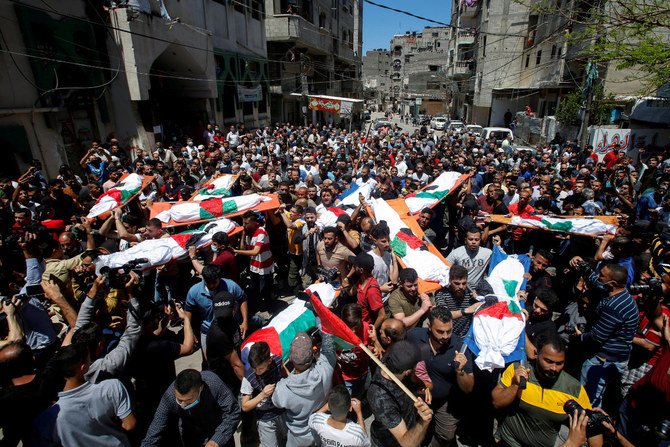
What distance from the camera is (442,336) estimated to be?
2916 mm

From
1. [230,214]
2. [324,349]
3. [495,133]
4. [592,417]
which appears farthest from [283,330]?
[495,133]

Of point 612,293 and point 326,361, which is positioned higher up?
point 612,293

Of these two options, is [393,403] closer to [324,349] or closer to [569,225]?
[324,349]

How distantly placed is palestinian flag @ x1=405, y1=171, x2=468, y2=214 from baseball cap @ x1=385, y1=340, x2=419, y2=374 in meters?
3.80

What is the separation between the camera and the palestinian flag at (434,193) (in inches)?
256

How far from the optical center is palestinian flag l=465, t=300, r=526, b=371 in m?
2.70

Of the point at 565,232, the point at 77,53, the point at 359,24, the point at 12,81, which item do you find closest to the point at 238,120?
the point at 77,53

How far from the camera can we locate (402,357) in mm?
2691

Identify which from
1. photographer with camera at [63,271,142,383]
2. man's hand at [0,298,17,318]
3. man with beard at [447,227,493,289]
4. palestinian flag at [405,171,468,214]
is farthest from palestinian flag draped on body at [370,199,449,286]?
man's hand at [0,298,17,318]

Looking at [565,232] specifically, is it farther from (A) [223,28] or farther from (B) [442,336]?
(A) [223,28]

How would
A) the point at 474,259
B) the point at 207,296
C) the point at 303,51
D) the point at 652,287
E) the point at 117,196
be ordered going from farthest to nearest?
the point at 303,51 < the point at 117,196 < the point at 474,259 < the point at 207,296 < the point at 652,287

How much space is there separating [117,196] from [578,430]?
251 inches

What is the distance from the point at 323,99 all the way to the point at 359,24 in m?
35.1

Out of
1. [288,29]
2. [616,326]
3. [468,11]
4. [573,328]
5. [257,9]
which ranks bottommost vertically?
[573,328]
